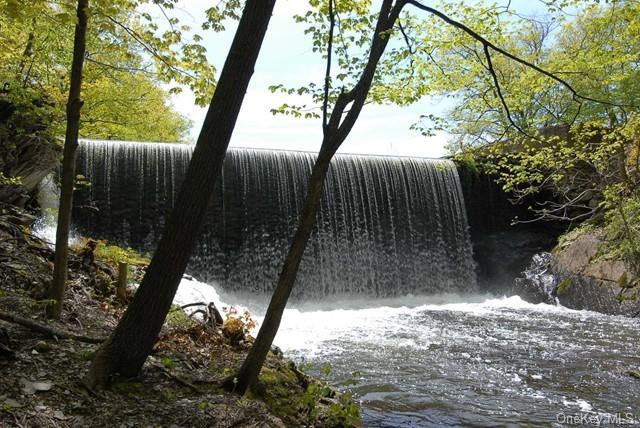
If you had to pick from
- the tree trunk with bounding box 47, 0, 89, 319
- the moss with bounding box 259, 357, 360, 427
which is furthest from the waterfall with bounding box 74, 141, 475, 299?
the moss with bounding box 259, 357, 360, 427

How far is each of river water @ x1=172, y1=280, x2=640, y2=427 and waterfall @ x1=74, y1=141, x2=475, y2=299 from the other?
1.83 m

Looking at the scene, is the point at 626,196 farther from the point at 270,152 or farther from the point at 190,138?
the point at 190,138

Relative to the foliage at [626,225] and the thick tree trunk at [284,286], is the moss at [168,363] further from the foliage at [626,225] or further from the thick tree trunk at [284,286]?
the foliage at [626,225]

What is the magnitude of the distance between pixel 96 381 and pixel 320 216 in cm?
1139

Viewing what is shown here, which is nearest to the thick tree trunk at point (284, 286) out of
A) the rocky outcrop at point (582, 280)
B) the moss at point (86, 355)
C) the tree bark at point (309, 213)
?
the tree bark at point (309, 213)

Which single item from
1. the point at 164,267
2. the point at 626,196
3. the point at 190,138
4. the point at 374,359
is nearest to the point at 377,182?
the point at 626,196

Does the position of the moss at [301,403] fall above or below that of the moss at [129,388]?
below

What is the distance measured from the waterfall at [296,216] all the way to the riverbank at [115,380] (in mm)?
6363

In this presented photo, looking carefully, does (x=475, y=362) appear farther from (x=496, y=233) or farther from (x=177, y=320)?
(x=496, y=233)

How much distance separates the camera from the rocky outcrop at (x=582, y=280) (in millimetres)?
11117

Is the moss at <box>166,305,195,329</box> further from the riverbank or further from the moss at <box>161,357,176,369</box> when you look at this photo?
the moss at <box>161,357,176,369</box>

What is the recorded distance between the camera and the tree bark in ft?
12.1

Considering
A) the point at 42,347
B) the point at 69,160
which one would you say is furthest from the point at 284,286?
the point at 69,160

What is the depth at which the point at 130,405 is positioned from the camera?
318 cm
